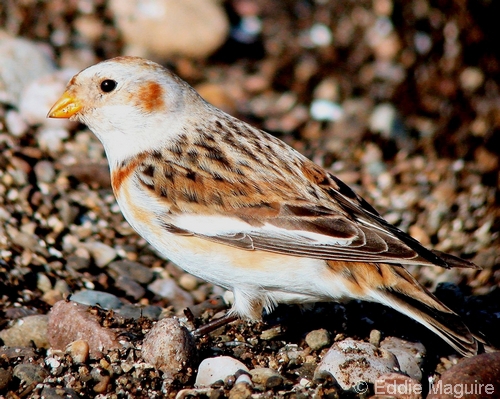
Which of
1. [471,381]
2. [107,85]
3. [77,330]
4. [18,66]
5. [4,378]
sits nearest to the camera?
[471,381]

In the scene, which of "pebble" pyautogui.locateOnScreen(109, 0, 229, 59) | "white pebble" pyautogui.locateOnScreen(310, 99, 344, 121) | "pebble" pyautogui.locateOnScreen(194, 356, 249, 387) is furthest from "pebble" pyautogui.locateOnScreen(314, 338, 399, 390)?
"pebble" pyautogui.locateOnScreen(109, 0, 229, 59)

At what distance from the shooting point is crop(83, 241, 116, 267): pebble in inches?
189

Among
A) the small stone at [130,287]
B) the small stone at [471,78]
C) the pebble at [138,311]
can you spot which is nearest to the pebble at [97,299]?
the pebble at [138,311]

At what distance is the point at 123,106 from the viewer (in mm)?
4129

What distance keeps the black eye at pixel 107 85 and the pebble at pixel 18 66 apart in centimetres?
202

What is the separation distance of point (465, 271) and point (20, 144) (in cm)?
325

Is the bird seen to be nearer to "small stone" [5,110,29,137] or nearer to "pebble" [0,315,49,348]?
"pebble" [0,315,49,348]

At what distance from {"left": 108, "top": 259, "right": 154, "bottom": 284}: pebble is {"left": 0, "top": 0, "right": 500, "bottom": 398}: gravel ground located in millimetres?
12

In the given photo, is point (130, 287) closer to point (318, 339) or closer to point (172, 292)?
point (172, 292)

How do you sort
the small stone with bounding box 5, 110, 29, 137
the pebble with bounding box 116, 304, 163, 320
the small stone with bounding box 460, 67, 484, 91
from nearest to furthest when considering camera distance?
the pebble with bounding box 116, 304, 163, 320 → the small stone with bounding box 5, 110, 29, 137 → the small stone with bounding box 460, 67, 484, 91

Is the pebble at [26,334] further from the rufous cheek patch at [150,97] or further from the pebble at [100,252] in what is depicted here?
the rufous cheek patch at [150,97]

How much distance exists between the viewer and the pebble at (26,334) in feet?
12.5

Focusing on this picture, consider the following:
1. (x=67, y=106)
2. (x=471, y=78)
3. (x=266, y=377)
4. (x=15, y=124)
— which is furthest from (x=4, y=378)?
(x=471, y=78)

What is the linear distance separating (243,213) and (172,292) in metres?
1.12
